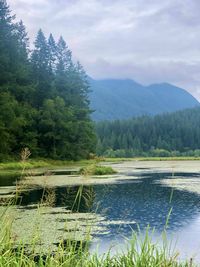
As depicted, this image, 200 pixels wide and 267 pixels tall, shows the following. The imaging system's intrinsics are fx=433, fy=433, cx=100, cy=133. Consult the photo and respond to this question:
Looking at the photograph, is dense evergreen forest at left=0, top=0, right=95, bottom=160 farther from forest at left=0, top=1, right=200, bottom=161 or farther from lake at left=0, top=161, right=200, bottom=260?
lake at left=0, top=161, right=200, bottom=260

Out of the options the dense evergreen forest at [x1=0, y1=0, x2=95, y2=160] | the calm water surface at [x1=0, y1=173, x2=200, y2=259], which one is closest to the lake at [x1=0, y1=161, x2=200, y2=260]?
the calm water surface at [x1=0, y1=173, x2=200, y2=259]

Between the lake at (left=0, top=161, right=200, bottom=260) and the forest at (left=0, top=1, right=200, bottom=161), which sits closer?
the lake at (left=0, top=161, right=200, bottom=260)

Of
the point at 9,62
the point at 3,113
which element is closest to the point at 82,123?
the point at 9,62

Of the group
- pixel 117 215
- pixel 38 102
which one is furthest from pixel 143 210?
pixel 38 102

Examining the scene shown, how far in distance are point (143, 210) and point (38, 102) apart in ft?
163

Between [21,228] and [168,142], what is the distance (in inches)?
6978

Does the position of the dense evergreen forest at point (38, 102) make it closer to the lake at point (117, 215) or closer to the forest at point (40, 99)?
the forest at point (40, 99)

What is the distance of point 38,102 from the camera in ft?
230

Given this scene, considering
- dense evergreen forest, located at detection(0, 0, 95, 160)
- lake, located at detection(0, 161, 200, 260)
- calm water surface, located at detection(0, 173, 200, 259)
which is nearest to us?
lake, located at detection(0, 161, 200, 260)

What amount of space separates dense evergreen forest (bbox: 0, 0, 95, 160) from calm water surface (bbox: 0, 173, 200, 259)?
22.7 m

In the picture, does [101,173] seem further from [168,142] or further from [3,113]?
[168,142]

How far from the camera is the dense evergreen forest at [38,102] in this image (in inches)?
2210

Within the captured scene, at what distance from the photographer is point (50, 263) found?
6.59 m

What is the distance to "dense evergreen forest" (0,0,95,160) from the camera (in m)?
56.1
